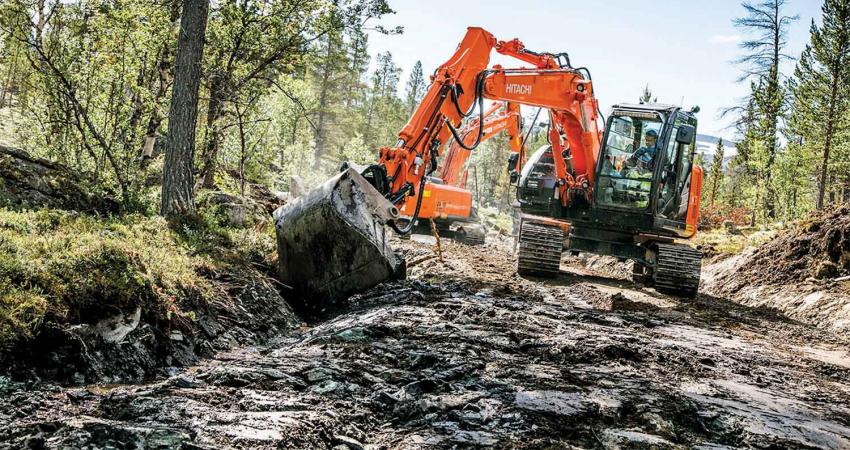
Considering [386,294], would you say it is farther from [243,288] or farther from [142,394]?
[142,394]

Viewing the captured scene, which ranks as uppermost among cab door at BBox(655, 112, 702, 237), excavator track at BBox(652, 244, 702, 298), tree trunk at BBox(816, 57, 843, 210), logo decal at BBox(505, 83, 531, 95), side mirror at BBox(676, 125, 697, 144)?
tree trunk at BBox(816, 57, 843, 210)

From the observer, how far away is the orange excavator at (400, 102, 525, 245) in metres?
13.8

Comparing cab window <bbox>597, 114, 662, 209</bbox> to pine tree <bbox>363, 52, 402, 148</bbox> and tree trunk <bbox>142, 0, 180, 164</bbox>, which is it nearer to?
tree trunk <bbox>142, 0, 180, 164</bbox>

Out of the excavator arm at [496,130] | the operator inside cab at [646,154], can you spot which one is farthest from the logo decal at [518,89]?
the excavator arm at [496,130]

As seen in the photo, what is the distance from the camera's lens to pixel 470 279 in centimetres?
872

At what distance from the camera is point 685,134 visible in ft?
29.9

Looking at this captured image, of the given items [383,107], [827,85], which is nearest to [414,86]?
[383,107]

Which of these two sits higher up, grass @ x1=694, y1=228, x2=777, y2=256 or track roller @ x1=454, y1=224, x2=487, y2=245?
grass @ x1=694, y1=228, x2=777, y2=256

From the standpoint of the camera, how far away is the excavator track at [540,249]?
9.70 metres

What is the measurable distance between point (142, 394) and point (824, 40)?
27091 mm

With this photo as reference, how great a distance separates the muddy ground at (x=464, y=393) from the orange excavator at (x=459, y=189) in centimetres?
798

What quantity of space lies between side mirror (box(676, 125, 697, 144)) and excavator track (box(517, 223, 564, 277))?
2340mm

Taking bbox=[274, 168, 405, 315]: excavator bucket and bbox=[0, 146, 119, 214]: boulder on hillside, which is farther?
bbox=[274, 168, 405, 315]: excavator bucket

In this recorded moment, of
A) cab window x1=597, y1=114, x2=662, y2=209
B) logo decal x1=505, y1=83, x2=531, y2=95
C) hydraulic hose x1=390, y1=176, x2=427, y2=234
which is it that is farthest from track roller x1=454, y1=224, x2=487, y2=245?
hydraulic hose x1=390, y1=176, x2=427, y2=234
